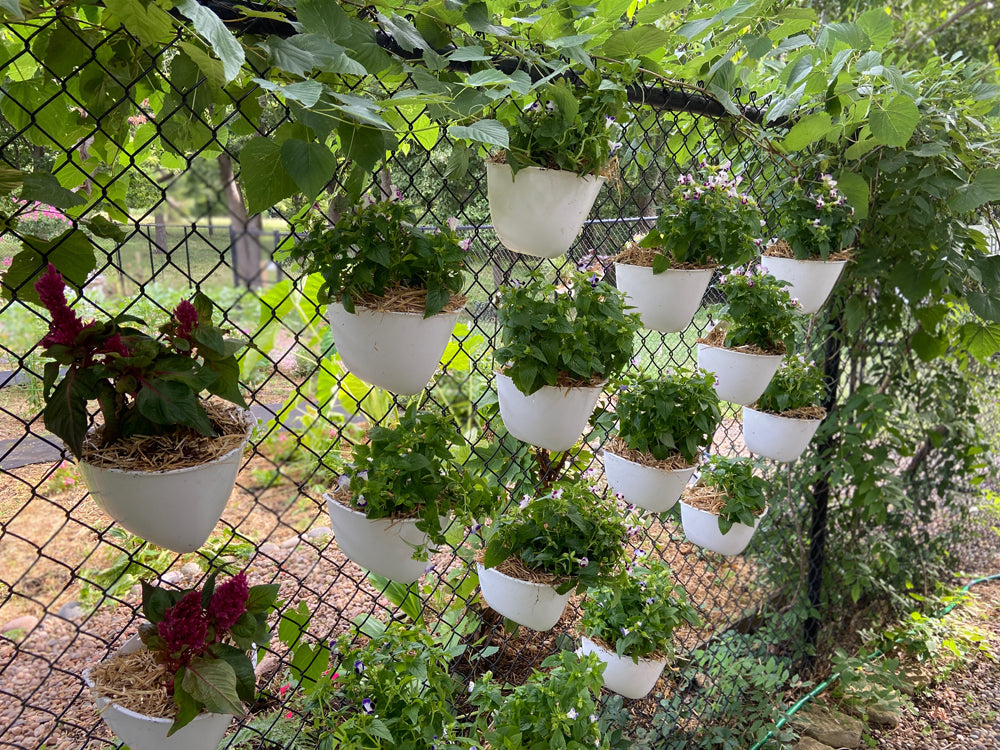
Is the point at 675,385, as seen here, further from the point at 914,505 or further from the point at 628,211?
the point at 914,505

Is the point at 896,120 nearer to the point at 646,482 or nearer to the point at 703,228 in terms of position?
the point at 703,228

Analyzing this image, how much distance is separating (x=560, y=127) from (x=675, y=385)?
62 cm

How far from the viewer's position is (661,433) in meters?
1.45

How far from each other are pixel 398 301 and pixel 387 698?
699 millimetres

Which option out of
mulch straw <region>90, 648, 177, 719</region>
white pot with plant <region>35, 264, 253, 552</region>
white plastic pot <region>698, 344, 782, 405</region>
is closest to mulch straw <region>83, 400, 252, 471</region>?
white pot with plant <region>35, 264, 253, 552</region>

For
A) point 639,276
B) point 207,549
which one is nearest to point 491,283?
point 639,276

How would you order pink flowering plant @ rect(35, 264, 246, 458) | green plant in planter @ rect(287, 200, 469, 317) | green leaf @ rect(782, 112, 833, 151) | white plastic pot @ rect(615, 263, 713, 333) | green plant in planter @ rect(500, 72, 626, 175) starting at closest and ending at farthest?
1. pink flowering plant @ rect(35, 264, 246, 458)
2. green plant in planter @ rect(287, 200, 469, 317)
3. green plant in planter @ rect(500, 72, 626, 175)
4. white plastic pot @ rect(615, 263, 713, 333)
5. green leaf @ rect(782, 112, 833, 151)

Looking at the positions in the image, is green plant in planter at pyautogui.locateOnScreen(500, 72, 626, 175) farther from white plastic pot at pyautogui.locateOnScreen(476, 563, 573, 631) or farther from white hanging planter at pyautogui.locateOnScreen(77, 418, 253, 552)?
white plastic pot at pyautogui.locateOnScreen(476, 563, 573, 631)

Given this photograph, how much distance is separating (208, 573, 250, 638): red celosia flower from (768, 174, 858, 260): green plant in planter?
155 cm

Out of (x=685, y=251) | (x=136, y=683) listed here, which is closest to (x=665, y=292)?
(x=685, y=251)

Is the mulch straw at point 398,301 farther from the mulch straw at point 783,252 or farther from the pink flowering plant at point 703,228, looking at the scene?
the mulch straw at point 783,252

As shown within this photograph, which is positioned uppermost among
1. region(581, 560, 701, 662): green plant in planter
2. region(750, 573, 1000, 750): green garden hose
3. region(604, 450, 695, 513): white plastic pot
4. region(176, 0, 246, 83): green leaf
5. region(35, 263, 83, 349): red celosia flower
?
region(176, 0, 246, 83): green leaf

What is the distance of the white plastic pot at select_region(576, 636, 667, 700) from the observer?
1.59m

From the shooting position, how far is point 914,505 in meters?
2.71
